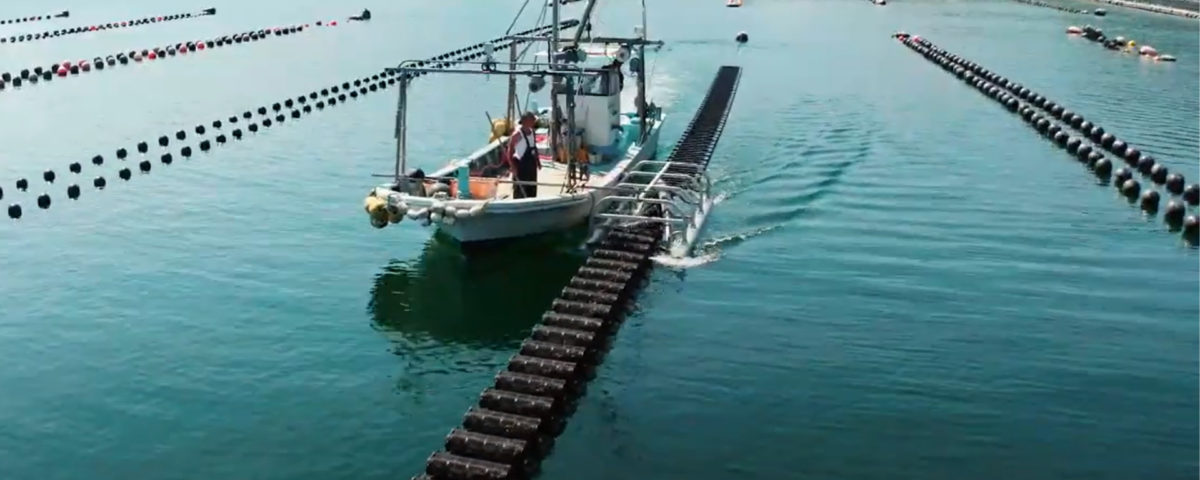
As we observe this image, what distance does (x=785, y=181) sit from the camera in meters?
39.2

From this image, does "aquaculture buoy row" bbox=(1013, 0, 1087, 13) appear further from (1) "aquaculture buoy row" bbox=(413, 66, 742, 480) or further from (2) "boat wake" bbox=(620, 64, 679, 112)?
(1) "aquaculture buoy row" bbox=(413, 66, 742, 480)

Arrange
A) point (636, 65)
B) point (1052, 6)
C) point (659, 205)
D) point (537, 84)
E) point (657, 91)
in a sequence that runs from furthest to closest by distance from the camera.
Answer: point (1052, 6)
point (657, 91)
point (636, 65)
point (537, 84)
point (659, 205)

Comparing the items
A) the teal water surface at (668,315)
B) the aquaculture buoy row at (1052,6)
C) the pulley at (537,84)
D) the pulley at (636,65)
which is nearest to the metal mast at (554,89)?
the pulley at (537,84)

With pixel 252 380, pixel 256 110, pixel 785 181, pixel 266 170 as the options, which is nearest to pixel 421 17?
pixel 256 110

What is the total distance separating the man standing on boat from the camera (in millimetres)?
28641

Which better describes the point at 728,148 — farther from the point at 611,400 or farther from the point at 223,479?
the point at 223,479

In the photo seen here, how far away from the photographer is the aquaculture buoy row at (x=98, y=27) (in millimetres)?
79775

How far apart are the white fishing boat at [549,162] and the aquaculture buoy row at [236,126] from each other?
273 centimetres

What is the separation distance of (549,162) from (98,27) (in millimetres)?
68192

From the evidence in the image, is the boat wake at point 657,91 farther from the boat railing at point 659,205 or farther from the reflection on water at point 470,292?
the reflection on water at point 470,292

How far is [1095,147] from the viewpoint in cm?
4588

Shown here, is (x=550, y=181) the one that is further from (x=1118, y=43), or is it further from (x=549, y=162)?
(x=1118, y=43)

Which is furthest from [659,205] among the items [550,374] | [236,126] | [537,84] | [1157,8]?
[1157,8]

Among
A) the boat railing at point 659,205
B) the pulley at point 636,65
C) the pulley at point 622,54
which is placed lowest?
the boat railing at point 659,205
